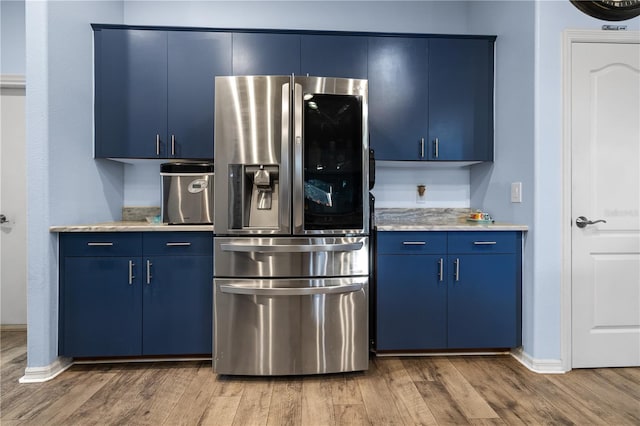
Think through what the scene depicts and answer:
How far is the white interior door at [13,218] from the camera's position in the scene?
2945mm

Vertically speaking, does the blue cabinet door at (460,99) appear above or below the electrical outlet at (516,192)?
above

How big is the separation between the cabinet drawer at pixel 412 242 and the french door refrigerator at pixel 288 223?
331 millimetres

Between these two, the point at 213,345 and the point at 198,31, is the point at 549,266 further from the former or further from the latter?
the point at 198,31

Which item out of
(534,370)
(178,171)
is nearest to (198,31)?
(178,171)

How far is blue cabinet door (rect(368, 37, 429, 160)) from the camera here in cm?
266

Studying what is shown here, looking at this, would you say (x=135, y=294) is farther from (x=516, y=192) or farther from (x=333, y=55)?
(x=516, y=192)

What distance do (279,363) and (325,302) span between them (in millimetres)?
461

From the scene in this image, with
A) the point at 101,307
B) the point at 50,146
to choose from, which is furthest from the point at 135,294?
the point at 50,146

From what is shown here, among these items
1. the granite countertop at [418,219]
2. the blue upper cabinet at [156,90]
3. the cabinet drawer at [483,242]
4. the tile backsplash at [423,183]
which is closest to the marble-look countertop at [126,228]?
the granite countertop at [418,219]

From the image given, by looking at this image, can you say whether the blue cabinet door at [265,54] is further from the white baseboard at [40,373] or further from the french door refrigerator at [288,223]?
the white baseboard at [40,373]

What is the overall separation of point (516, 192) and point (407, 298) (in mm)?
1070

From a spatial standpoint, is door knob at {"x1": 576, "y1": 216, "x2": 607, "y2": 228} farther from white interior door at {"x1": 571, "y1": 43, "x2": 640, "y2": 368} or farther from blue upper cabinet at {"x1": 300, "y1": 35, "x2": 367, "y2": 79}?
blue upper cabinet at {"x1": 300, "y1": 35, "x2": 367, "y2": 79}

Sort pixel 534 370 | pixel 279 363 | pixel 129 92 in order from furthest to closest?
pixel 129 92, pixel 534 370, pixel 279 363

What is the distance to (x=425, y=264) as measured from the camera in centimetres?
237
